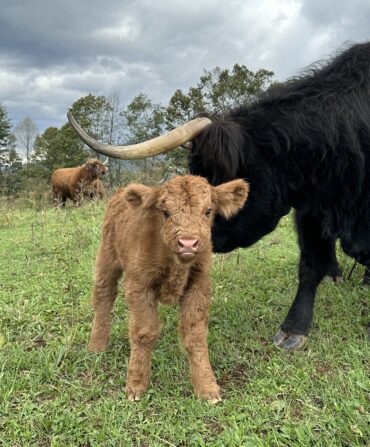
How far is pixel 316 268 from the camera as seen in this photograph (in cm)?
416

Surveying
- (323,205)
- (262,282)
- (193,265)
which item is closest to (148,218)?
(193,265)

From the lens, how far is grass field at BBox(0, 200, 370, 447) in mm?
2666

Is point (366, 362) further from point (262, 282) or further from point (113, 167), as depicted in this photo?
point (113, 167)

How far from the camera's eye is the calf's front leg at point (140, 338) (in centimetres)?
309

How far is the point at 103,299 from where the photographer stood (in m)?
3.81

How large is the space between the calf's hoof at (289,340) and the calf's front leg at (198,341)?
88 cm

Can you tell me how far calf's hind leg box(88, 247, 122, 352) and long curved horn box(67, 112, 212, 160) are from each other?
943 mm

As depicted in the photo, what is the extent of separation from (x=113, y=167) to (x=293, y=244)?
17.4m

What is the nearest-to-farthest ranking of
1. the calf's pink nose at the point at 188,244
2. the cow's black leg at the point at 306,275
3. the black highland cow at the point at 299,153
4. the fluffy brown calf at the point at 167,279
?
the calf's pink nose at the point at 188,244
the fluffy brown calf at the point at 167,279
the black highland cow at the point at 299,153
the cow's black leg at the point at 306,275

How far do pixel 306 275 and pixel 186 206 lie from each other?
1767mm

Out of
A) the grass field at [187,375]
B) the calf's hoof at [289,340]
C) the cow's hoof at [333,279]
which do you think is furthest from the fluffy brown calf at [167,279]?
the cow's hoof at [333,279]

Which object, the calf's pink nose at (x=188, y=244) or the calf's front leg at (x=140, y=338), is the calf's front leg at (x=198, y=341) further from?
the calf's pink nose at (x=188, y=244)

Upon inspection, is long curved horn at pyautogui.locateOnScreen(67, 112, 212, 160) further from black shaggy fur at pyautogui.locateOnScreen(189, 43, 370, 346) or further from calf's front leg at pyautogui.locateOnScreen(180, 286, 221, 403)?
calf's front leg at pyautogui.locateOnScreen(180, 286, 221, 403)

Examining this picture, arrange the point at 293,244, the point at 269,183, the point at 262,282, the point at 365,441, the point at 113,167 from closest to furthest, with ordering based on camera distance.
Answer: the point at 365,441 → the point at 269,183 → the point at 262,282 → the point at 293,244 → the point at 113,167
